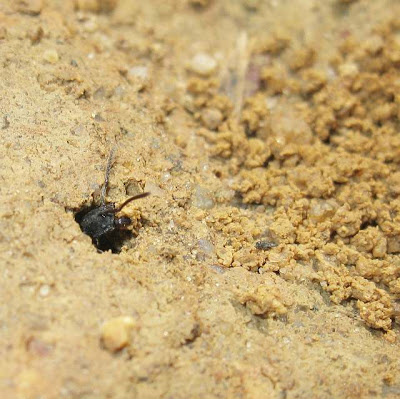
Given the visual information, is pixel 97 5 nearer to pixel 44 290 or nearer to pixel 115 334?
pixel 44 290

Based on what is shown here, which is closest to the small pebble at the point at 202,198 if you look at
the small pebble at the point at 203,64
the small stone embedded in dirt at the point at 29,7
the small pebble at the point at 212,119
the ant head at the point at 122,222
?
the ant head at the point at 122,222

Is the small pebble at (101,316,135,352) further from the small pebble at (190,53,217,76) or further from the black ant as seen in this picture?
the small pebble at (190,53,217,76)

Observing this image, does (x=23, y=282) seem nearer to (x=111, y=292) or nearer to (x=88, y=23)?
(x=111, y=292)

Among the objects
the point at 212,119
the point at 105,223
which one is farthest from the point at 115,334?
the point at 212,119

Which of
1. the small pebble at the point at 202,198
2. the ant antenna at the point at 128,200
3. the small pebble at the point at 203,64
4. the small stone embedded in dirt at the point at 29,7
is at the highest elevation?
the small stone embedded in dirt at the point at 29,7

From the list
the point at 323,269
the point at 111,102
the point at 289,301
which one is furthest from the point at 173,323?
the point at 111,102

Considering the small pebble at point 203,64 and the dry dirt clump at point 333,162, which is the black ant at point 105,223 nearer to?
the dry dirt clump at point 333,162

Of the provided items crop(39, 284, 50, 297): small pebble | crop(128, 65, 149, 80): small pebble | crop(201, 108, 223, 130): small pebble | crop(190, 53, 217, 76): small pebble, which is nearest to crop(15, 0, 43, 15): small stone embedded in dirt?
crop(128, 65, 149, 80): small pebble
